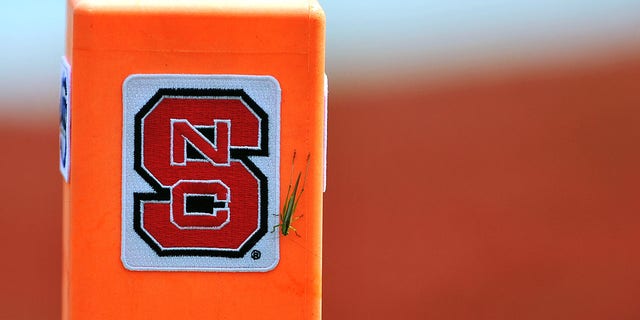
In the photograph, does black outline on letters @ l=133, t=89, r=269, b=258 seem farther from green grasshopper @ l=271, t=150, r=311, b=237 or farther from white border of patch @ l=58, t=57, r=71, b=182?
white border of patch @ l=58, t=57, r=71, b=182

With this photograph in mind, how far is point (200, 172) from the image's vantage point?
12.7 ft

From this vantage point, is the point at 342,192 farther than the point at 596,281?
Yes

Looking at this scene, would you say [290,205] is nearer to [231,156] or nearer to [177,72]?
[231,156]

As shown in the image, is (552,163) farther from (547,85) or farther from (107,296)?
(107,296)

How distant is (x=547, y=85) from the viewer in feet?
54.2

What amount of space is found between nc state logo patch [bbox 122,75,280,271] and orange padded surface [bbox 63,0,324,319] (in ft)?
0.11

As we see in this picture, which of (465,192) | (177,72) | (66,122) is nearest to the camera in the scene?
(177,72)

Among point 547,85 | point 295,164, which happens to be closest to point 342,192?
point 547,85

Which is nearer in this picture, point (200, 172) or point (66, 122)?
point (200, 172)

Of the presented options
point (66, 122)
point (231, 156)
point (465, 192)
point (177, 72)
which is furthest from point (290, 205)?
point (465, 192)

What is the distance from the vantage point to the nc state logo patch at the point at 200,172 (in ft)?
12.6

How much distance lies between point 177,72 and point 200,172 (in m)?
0.33

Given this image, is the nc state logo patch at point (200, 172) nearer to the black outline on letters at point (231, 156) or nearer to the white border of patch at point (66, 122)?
the black outline on letters at point (231, 156)

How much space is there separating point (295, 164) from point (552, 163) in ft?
38.0
